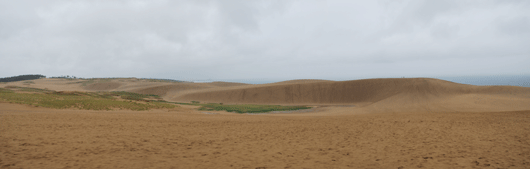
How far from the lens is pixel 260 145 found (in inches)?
351

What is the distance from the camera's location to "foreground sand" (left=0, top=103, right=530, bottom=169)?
6.48 metres

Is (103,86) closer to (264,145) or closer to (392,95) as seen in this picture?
(392,95)

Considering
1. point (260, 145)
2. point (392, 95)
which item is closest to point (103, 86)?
point (392, 95)

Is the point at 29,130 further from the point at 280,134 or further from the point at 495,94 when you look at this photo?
the point at 495,94

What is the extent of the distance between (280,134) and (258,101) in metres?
30.3

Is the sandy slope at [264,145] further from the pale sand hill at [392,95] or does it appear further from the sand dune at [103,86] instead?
the sand dune at [103,86]

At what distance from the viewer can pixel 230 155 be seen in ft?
24.4

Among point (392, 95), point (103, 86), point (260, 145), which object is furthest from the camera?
point (103, 86)

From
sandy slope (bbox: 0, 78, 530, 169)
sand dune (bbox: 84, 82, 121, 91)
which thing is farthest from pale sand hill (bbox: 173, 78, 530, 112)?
sand dune (bbox: 84, 82, 121, 91)

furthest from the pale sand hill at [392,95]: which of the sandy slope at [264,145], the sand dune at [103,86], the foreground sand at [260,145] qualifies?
the sand dune at [103,86]

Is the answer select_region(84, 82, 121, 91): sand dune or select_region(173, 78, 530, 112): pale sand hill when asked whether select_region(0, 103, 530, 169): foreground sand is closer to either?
select_region(173, 78, 530, 112): pale sand hill

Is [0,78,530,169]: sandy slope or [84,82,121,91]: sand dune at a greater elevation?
[84,82,121,91]: sand dune

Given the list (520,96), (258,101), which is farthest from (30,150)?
(520,96)

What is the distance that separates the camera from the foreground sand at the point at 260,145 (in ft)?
21.3
